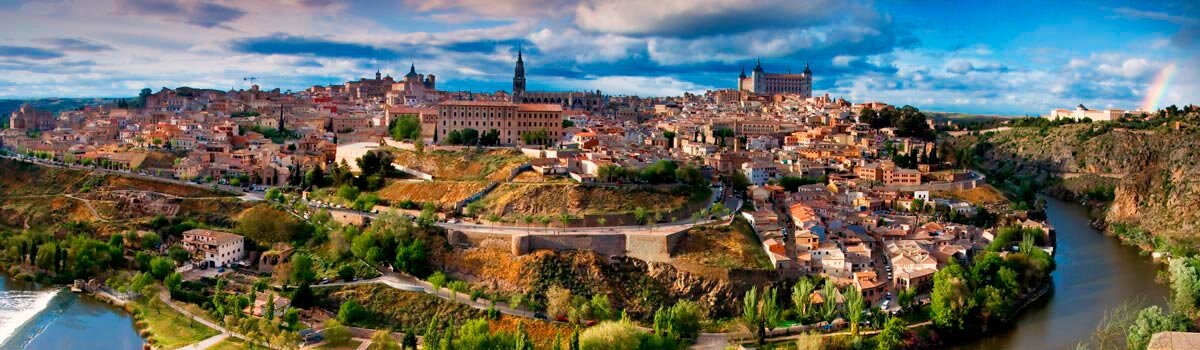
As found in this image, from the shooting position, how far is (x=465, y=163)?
3434 centimetres

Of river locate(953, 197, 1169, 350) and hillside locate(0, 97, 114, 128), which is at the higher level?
hillside locate(0, 97, 114, 128)

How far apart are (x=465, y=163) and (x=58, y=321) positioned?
14164mm

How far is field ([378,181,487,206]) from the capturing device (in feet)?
100

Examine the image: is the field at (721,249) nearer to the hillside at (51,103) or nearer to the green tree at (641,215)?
the green tree at (641,215)

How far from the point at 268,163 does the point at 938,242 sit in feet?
84.4

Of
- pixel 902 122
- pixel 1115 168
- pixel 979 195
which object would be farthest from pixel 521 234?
pixel 1115 168

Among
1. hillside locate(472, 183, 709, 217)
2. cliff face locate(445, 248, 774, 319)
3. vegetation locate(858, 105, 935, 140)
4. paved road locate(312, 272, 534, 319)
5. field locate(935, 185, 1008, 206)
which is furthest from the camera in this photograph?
vegetation locate(858, 105, 935, 140)

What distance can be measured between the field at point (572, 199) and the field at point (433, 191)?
91 cm

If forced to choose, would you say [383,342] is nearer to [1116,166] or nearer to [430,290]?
[430,290]

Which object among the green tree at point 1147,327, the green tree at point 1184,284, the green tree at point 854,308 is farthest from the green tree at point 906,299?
the green tree at point 1184,284

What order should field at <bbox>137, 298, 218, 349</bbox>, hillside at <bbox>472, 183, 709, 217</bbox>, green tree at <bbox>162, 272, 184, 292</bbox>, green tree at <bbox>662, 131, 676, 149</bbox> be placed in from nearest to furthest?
field at <bbox>137, 298, 218, 349</bbox>, green tree at <bbox>162, 272, 184, 292</bbox>, hillside at <bbox>472, 183, 709, 217</bbox>, green tree at <bbox>662, 131, 676, 149</bbox>

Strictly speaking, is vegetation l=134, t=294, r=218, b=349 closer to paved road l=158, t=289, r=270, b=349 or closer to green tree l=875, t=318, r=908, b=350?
paved road l=158, t=289, r=270, b=349

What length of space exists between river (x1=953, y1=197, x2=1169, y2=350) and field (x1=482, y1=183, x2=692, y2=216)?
10.5m

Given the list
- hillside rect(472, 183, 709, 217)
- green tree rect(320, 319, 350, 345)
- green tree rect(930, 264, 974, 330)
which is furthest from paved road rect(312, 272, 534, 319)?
green tree rect(930, 264, 974, 330)
